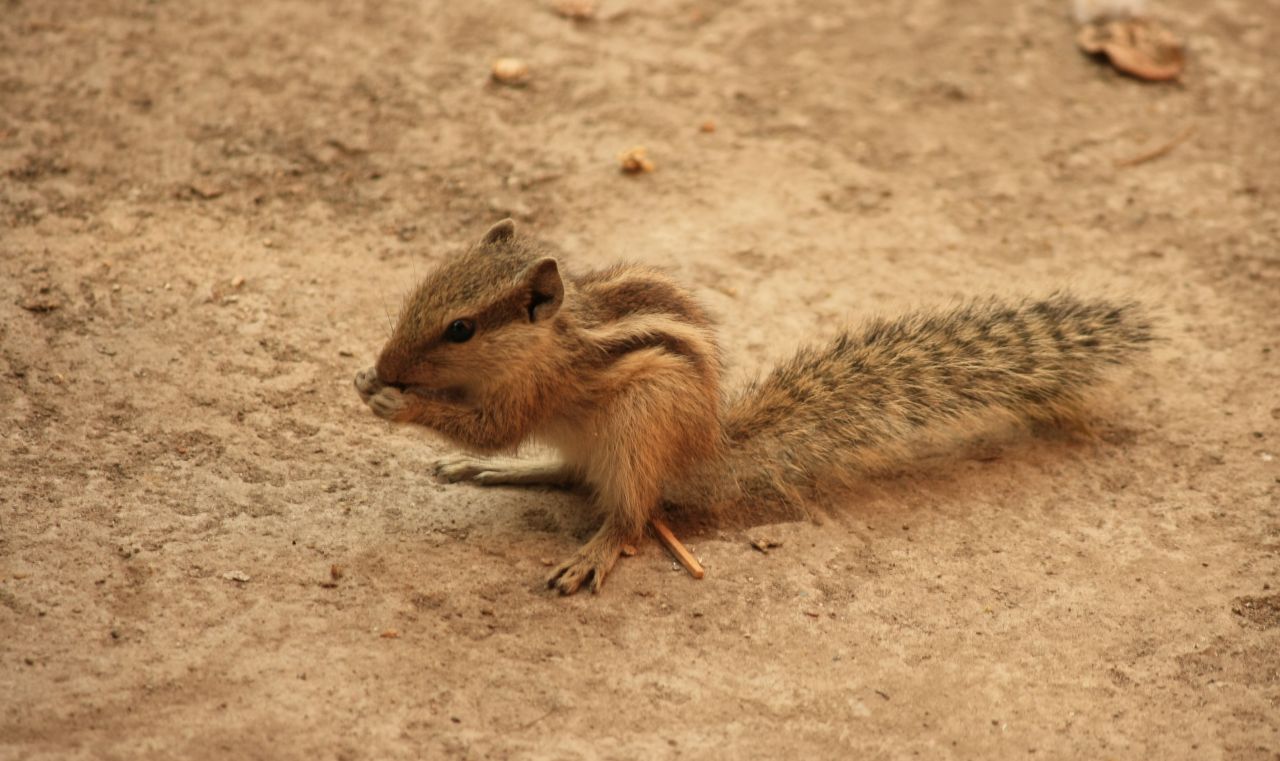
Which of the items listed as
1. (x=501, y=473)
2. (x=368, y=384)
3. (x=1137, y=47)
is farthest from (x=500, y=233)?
(x=1137, y=47)

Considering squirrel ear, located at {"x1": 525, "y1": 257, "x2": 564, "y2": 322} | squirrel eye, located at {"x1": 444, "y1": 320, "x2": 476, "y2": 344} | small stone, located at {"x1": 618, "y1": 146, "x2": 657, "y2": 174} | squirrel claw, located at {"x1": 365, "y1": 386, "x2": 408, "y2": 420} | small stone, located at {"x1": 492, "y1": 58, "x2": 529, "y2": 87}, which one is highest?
squirrel ear, located at {"x1": 525, "y1": 257, "x2": 564, "y2": 322}

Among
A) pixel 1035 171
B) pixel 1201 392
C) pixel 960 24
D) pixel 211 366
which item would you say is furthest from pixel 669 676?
pixel 960 24

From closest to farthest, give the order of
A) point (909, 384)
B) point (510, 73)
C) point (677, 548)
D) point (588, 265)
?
point (677, 548) < point (909, 384) < point (588, 265) < point (510, 73)

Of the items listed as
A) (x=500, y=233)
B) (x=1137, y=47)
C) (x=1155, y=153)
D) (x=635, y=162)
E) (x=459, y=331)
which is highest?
(x=500, y=233)

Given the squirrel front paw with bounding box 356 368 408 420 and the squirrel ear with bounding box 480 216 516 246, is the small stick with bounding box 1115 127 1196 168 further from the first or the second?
the squirrel front paw with bounding box 356 368 408 420

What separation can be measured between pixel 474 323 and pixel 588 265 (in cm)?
174

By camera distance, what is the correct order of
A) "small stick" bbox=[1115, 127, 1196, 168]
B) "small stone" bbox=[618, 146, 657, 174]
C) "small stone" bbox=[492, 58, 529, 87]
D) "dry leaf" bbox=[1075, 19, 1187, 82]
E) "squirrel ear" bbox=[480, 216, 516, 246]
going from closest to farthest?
"squirrel ear" bbox=[480, 216, 516, 246] < "small stone" bbox=[618, 146, 657, 174] < "small stick" bbox=[1115, 127, 1196, 168] < "small stone" bbox=[492, 58, 529, 87] < "dry leaf" bbox=[1075, 19, 1187, 82]

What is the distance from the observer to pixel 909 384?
175 inches

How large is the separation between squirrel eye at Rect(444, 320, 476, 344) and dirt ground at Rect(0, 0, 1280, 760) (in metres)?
0.69

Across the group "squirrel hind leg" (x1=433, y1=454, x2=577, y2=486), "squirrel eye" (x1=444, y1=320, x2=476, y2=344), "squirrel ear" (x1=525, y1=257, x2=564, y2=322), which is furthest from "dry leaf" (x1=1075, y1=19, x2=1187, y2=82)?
"squirrel eye" (x1=444, y1=320, x2=476, y2=344)

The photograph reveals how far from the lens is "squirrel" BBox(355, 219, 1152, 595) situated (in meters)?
3.94

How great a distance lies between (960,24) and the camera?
7.42m

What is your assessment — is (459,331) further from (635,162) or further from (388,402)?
(635,162)

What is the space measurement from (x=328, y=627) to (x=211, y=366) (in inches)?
61.0
